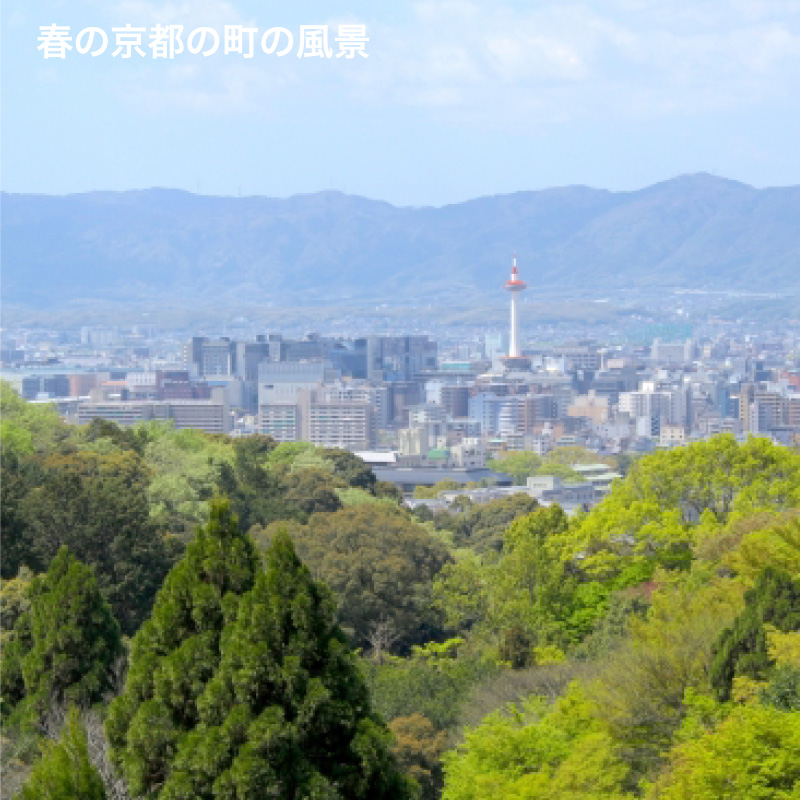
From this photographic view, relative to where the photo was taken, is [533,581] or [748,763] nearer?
[748,763]

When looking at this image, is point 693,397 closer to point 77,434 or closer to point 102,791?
point 77,434

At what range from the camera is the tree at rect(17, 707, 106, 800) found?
6.10 m

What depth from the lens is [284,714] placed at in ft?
22.3

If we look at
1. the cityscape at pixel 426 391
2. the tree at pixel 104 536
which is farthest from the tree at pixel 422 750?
the cityscape at pixel 426 391

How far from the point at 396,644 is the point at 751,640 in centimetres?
1057

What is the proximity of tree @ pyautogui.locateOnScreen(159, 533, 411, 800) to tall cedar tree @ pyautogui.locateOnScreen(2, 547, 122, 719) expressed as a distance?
3.11 m

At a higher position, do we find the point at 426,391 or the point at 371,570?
the point at 371,570

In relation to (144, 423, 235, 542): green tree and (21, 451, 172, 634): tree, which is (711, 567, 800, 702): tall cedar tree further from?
(144, 423, 235, 542): green tree

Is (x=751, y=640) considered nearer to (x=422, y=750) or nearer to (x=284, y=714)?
(x=422, y=750)

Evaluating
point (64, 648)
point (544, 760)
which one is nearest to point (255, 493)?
point (64, 648)

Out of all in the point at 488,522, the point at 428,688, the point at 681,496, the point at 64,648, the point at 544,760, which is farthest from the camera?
the point at 488,522

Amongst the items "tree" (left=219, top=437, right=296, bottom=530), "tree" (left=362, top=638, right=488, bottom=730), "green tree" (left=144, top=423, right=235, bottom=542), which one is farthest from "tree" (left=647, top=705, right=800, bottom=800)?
"tree" (left=219, top=437, right=296, bottom=530)

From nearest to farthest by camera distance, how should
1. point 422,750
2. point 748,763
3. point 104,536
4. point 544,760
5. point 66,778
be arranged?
point 66,778 → point 748,763 → point 544,760 → point 422,750 → point 104,536

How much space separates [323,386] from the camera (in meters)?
127
